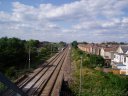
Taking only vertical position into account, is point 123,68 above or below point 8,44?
below

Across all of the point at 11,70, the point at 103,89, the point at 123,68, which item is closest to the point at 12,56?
the point at 11,70

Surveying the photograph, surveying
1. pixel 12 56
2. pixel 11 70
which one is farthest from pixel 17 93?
pixel 12 56

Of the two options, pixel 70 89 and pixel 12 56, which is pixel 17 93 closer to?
pixel 70 89

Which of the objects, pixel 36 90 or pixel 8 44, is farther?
pixel 8 44

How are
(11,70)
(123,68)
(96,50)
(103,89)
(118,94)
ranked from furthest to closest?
(96,50)
(123,68)
(11,70)
(103,89)
(118,94)

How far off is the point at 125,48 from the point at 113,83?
30.4 meters

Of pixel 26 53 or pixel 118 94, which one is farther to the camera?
pixel 26 53

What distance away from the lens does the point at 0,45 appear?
1845 inches

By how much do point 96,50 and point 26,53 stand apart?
1570 inches

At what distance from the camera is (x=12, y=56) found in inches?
1802

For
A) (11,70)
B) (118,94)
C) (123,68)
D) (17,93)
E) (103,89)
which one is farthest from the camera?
(123,68)

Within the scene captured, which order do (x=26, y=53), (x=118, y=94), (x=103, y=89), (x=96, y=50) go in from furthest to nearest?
(x=96, y=50)
(x=26, y=53)
(x=103, y=89)
(x=118, y=94)

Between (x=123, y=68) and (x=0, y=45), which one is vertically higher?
(x=0, y=45)

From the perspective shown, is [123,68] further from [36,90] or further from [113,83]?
[36,90]
